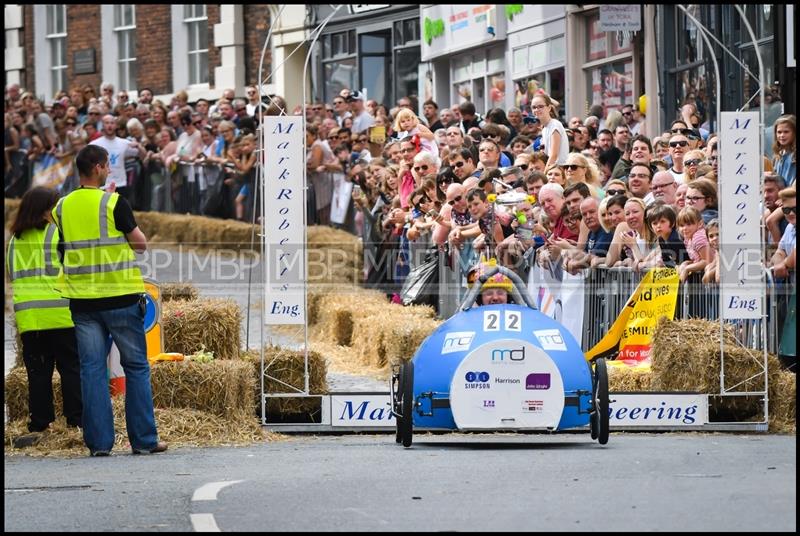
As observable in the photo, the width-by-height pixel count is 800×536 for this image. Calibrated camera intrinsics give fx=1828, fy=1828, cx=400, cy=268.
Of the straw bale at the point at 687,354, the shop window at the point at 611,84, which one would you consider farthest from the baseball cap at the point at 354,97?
the straw bale at the point at 687,354

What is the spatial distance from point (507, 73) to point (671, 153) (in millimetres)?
14543

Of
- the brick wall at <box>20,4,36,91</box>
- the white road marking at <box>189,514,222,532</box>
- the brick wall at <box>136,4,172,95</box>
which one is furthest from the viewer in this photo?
the brick wall at <box>20,4,36,91</box>

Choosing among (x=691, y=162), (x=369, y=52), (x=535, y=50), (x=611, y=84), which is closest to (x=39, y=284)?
(x=691, y=162)

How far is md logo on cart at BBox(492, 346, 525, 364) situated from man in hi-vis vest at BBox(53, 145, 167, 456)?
2.35 m

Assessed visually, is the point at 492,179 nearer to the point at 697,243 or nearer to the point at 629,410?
the point at 697,243

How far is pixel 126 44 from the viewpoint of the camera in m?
46.3

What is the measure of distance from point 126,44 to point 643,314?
32.5 m

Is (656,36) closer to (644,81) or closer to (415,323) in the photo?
(644,81)

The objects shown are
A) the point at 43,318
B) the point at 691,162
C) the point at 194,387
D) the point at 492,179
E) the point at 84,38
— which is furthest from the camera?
the point at 84,38

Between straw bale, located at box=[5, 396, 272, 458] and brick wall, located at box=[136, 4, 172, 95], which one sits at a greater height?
brick wall, located at box=[136, 4, 172, 95]

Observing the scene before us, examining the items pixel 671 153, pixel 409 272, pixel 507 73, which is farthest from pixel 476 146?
pixel 507 73

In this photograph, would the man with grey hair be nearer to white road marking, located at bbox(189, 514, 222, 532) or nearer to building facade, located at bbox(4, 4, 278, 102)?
white road marking, located at bbox(189, 514, 222, 532)

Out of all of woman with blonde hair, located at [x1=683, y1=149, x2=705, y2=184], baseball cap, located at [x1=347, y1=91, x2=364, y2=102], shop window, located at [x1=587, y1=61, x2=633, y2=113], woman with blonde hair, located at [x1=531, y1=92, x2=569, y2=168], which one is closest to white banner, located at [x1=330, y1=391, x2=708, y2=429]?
woman with blonde hair, located at [x1=683, y1=149, x2=705, y2=184]

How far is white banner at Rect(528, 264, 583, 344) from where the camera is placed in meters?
16.7
